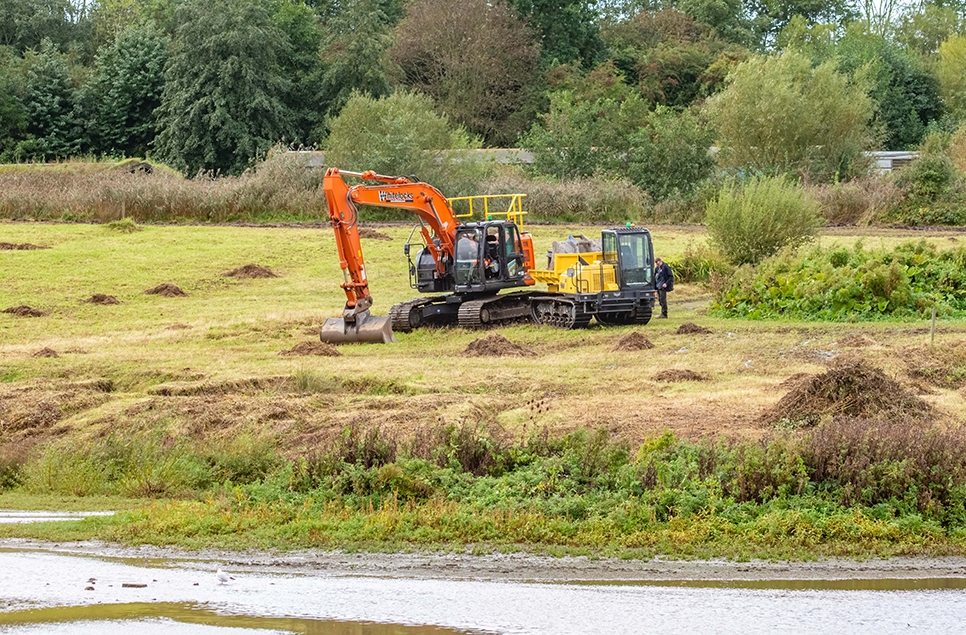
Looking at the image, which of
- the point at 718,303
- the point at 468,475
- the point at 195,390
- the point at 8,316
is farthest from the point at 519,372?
the point at 8,316

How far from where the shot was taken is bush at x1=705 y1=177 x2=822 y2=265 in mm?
33125

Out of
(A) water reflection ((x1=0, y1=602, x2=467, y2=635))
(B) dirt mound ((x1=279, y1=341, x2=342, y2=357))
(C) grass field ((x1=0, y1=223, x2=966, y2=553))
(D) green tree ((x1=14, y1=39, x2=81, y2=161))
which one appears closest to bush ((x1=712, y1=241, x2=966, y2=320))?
(C) grass field ((x1=0, y1=223, x2=966, y2=553))

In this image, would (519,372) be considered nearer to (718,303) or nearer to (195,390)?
(195,390)

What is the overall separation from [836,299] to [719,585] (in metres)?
18.0

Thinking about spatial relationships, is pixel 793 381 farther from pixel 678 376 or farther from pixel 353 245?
pixel 353 245

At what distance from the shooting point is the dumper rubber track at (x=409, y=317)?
93.6 ft

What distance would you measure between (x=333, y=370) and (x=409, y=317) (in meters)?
6.44

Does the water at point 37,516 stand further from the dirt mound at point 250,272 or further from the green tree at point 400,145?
the green tree at point 400,145

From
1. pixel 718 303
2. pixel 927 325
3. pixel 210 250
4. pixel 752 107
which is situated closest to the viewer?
pixel 927 325

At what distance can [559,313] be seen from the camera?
1131 inches

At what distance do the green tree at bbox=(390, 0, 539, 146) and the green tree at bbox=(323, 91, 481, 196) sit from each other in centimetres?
2337

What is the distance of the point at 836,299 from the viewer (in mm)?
28453

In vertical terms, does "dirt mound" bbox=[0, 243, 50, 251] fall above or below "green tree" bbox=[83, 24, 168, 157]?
below

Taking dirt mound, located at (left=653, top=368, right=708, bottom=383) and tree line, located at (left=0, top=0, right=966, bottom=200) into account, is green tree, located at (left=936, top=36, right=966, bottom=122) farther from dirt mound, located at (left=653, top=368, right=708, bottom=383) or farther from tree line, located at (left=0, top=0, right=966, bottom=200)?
dirt mound, located at (left=653, top=368, right=708, bottom=383)
